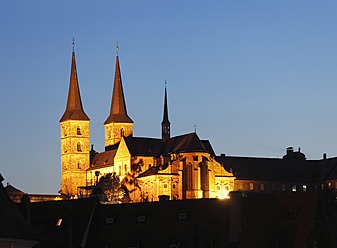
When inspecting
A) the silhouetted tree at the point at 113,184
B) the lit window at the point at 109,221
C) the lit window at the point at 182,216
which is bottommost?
the lit window at the point at 109,221

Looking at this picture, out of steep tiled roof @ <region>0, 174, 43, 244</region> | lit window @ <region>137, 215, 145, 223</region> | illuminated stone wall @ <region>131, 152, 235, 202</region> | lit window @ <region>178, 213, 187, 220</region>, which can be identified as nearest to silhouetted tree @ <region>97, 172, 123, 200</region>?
illuminated stone wall @ <region>131, 152, 235, 202</region>

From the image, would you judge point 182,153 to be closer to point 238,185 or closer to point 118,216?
point 238,185

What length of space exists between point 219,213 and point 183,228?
7.53 feet

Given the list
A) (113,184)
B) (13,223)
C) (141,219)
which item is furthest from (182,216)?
(113,184)

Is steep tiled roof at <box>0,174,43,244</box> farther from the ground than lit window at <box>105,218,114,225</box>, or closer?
farther from the ground

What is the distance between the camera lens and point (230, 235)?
47875mm

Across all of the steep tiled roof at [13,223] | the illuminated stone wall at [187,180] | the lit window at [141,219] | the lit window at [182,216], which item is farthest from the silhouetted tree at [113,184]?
the steep tiled roof at [13,223]

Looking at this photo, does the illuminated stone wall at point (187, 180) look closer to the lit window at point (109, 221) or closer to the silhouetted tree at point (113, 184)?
the silhouetted tree at point (113, 184)

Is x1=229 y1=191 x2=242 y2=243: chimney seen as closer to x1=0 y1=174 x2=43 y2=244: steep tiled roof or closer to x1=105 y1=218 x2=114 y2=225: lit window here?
x1=105 y1=218 x2=114 y2=225: lit window

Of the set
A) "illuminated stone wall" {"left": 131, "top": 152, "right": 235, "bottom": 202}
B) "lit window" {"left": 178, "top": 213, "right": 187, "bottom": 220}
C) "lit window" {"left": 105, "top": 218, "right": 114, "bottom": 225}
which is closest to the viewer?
"lit window" {"left": 178, "top": 213, "right": 187, "bottom": 220}

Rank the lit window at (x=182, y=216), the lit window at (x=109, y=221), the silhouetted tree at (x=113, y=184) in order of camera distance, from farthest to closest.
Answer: the silhouetted tree at (x=113, y=184)
the lit window at (x=109, y=221)
the lit window at (x=182, y=216)

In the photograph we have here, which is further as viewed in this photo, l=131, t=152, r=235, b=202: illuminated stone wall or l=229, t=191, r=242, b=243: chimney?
l=131, t=152, r=235, b=202: illuminated stone wall

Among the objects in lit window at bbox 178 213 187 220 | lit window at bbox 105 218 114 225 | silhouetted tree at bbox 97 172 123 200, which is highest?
silhouetted tree at bbox 97 172 123 200

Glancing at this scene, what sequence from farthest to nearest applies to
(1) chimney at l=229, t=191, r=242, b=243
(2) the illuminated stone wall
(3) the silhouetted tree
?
(3) the silhouetted tree, (2) the illuminated stone wall, (1) chimney at l=229, t=191, r=242, b=243
